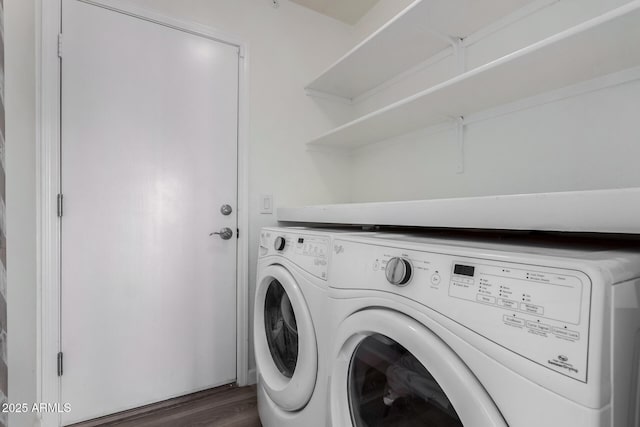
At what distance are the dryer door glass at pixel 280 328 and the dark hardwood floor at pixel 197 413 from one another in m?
0.40

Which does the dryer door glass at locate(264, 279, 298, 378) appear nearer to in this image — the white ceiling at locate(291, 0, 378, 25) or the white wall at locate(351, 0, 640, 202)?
the white wall at locate(351, 0, 640, 202)

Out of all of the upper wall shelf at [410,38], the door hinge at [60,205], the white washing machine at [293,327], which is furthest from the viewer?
the door hinge at [60,205]

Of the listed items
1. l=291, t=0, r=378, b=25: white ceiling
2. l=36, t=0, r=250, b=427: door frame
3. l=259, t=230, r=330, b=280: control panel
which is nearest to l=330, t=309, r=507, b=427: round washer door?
l=259, t=230, r=330, b=280: control panel

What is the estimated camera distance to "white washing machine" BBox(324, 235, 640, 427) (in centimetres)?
39

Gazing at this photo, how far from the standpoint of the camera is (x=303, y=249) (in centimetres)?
108

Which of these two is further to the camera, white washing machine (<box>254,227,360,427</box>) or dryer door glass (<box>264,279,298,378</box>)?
dryer door glass (<box>264,279,298,378</box>)

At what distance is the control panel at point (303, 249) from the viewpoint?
3.18 feet

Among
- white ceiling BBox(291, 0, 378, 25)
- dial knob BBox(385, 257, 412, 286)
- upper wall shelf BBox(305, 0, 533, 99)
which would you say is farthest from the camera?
white ceiling BBox(291, 0, 378, 25)

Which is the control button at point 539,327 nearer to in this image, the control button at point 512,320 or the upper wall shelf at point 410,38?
the control button at point 512,320

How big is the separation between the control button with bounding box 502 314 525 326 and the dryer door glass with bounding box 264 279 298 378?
33.7 inches

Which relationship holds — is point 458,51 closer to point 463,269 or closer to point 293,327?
point 463,269

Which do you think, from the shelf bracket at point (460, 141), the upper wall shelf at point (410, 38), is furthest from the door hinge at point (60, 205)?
the shelf bracket at point (460, 141)

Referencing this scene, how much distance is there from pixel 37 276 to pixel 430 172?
1.91 m

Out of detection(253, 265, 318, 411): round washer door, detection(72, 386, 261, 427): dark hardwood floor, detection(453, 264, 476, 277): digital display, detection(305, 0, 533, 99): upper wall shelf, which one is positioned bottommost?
detection(72, 386, 261, 427): dark hardwood floor
